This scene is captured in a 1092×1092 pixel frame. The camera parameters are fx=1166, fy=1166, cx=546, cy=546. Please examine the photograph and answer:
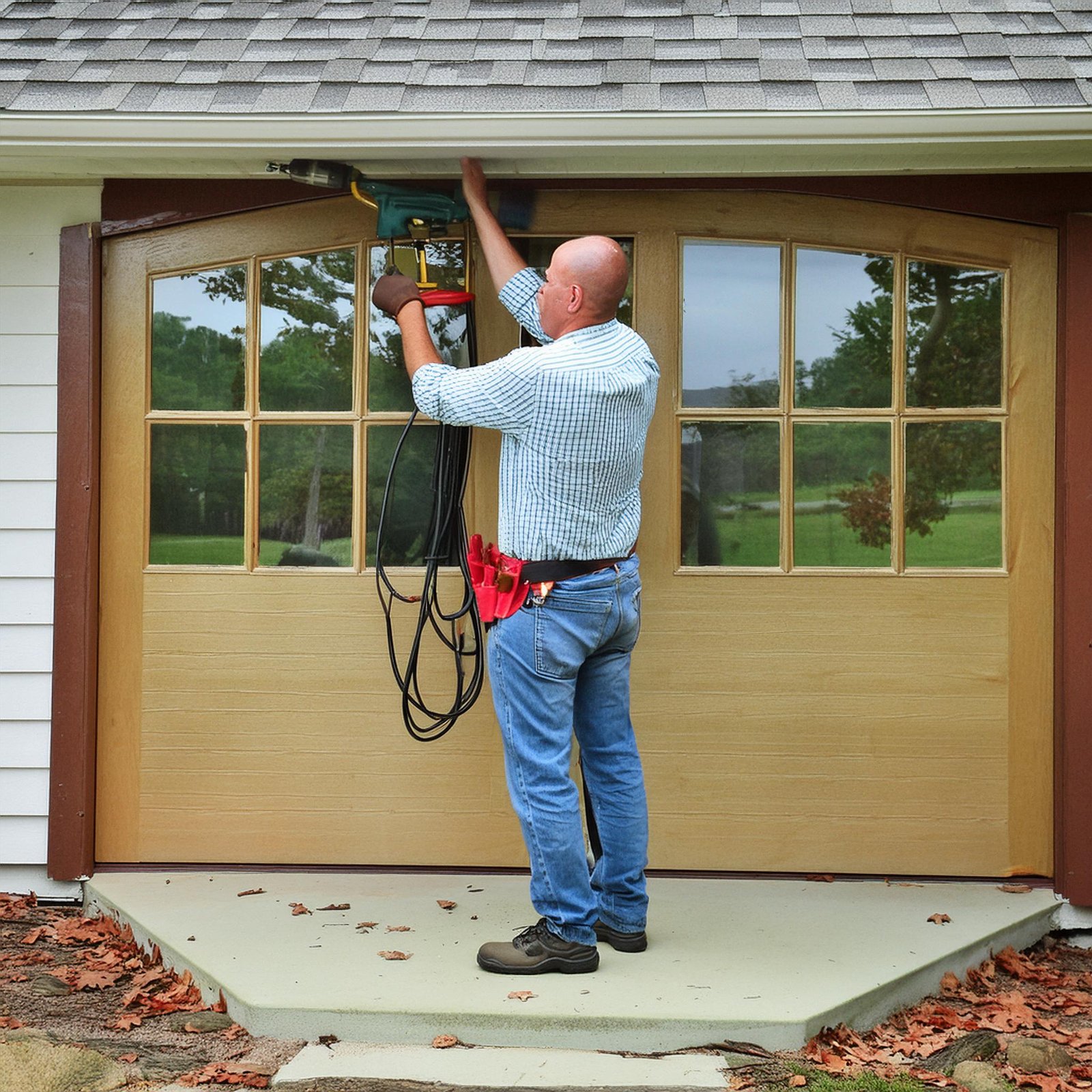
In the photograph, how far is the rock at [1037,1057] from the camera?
2.50m

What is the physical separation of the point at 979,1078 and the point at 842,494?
154cm

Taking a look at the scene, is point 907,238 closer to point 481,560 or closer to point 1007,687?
point 1007,687

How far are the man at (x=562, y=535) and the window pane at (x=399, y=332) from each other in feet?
1.95

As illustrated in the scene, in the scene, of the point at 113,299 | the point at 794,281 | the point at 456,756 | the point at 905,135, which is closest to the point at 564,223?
the point at 794,281

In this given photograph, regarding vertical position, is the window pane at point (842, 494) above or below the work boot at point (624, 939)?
above

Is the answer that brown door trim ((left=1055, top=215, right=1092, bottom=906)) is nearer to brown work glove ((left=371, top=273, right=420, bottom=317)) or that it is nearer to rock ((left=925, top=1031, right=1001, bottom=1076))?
rock ((left=925, top=1031, right=1001, bottom=1076))

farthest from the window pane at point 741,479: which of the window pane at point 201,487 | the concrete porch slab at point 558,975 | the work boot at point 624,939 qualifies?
the window pane at point 201,487

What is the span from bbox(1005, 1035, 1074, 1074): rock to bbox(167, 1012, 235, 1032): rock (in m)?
1.72

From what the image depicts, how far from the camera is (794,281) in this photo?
3303 millimetres

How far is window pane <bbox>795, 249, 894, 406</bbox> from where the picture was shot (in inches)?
130

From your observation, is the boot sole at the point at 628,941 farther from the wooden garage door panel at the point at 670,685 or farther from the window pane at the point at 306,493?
the window pane at the point at 306,493

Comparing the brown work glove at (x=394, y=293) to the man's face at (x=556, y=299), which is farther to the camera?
the brown work glove at (x=394, y=293)

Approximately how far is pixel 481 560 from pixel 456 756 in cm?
81

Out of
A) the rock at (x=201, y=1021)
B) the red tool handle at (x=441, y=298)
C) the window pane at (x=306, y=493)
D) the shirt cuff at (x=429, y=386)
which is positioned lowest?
the rock at (x=201, y=1021)
